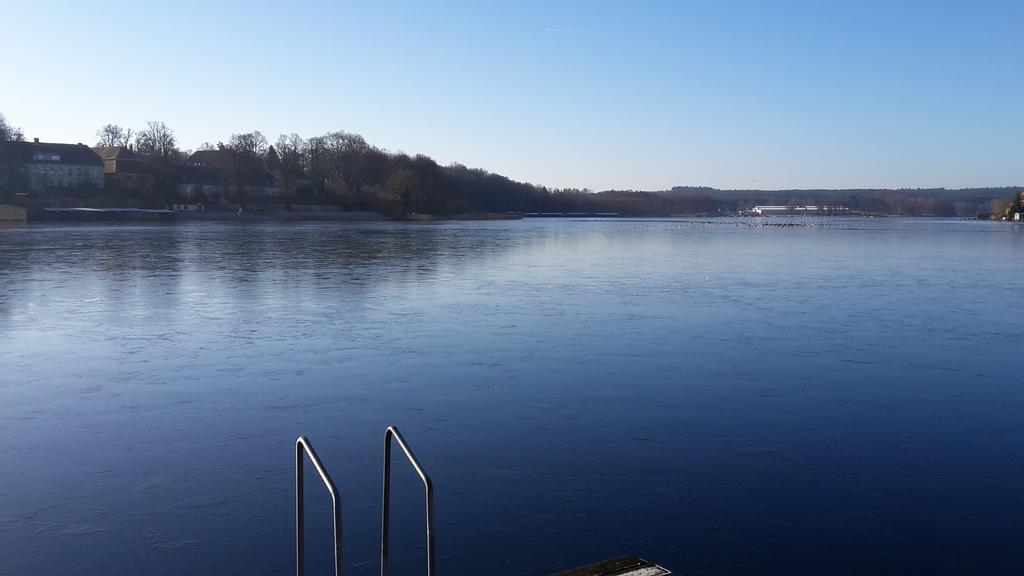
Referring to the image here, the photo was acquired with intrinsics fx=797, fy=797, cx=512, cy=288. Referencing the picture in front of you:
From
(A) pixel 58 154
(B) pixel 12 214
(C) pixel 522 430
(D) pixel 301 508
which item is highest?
(A) pixel 58 154

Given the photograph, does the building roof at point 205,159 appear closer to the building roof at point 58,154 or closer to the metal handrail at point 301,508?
the building roof at point 58,154

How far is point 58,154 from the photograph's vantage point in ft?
309

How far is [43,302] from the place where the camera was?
16.6 m

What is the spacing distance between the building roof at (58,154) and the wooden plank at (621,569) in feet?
336

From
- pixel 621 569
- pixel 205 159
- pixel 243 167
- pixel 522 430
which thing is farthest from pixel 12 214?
pixel 621 569

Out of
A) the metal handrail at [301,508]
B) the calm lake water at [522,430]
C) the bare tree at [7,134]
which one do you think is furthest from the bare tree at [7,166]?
the metal handrail at [301,508]

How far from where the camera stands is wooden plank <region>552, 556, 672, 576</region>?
4.50 m

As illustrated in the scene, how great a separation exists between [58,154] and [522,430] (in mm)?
103045

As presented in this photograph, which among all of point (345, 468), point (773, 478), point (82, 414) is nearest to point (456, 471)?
point (345, 468)

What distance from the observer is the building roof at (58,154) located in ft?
304

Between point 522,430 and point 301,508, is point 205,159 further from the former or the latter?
point 301,508

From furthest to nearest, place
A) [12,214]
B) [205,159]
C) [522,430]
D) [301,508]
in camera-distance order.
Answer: [205,159], [12,214], [522,430], [301,508]

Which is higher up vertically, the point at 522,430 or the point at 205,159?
the point at 205,159

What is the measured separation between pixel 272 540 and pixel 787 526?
3626mm
